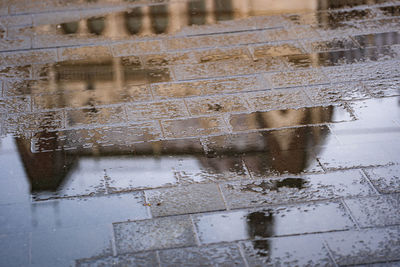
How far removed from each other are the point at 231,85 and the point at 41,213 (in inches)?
90.1

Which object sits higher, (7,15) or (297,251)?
(7,15)

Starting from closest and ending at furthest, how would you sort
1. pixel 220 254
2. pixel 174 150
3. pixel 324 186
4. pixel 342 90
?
pixel 220 254
pixel 324 186
pixel 174 150
pixel 342 90

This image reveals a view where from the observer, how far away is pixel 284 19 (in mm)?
6812

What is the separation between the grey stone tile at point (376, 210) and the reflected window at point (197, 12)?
361cm

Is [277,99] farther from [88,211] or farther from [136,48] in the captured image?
[88,211]

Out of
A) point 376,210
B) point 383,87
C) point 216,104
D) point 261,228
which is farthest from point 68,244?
point 383,87

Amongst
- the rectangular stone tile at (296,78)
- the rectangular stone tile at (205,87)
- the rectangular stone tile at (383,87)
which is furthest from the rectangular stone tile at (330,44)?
the rectangular stone tile at (205,87)

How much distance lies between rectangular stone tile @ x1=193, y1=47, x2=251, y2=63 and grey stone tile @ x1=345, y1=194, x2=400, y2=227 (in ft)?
8.09

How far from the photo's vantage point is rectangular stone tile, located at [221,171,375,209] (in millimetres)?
3824

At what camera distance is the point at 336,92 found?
17.0 feet

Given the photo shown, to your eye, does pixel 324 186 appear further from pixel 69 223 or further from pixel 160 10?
pixel 160 10

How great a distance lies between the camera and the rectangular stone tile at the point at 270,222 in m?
3.52

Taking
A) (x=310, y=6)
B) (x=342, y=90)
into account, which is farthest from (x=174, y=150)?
(x=310, y=6)

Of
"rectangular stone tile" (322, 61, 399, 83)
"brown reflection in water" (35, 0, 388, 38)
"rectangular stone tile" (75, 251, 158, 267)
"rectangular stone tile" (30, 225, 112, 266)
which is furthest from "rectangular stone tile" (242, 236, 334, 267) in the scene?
"brown reflection in water" (35, 0, 388, 38)
